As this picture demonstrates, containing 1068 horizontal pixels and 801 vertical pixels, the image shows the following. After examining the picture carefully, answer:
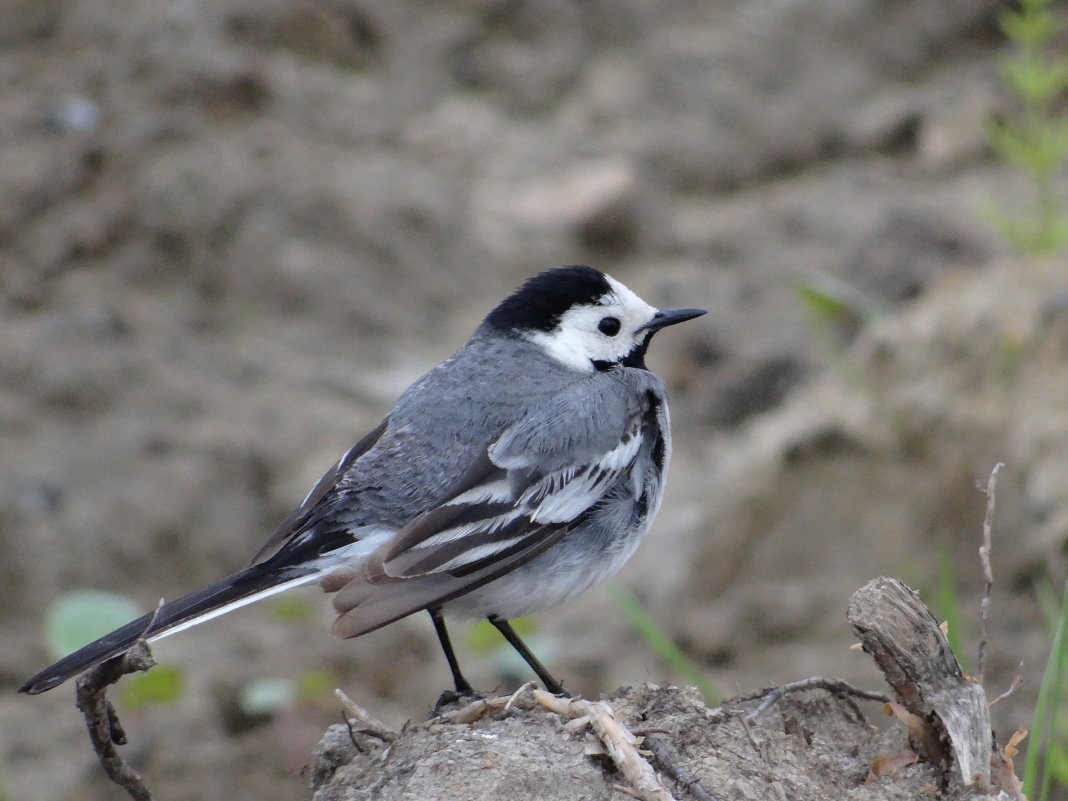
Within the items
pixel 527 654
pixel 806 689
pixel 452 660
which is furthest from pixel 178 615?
pixel 806 689

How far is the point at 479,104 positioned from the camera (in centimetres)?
952

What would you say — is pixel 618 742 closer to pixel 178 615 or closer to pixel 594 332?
pixel 178 615

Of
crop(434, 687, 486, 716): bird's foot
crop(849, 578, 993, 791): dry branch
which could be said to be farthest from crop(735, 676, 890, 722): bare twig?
crop(434, 687, 486, 716): bird's foot

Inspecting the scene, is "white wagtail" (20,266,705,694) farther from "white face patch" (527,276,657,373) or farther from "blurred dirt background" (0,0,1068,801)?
"blurred dirt background" (0,0,1068,801)

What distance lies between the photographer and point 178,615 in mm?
3490

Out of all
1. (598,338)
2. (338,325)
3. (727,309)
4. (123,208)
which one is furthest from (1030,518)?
(123,208)

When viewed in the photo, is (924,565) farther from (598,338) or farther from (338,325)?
(338,325)

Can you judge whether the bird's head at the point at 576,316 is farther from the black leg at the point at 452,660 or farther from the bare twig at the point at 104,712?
the bare twig at the point at 104,712

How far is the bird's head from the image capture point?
480cm

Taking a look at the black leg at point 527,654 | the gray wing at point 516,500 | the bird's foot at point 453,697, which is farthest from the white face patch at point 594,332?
the bird's foot at point 453,697

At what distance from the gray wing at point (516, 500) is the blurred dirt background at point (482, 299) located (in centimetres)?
166

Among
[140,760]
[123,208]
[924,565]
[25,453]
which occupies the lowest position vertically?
[140,760]

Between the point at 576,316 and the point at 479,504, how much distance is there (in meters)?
1.13

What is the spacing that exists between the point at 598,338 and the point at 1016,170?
5106 mm
